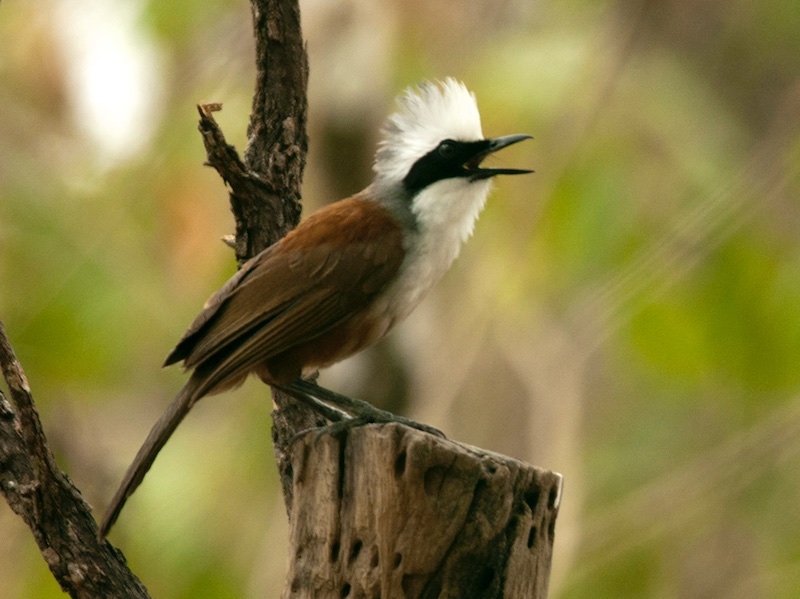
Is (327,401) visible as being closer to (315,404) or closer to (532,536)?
(315,404)

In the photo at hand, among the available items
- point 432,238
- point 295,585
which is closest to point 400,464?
point 295,585

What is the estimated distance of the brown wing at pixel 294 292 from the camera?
4188mm

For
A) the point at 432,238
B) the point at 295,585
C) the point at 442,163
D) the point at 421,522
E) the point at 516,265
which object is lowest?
the point at 295,585

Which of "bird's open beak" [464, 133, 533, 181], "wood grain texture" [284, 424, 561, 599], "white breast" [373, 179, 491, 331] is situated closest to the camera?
"wood grain texture" [284, 424, 561, 599]

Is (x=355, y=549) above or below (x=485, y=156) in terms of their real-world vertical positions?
below

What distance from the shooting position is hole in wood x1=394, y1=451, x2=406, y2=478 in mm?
3330

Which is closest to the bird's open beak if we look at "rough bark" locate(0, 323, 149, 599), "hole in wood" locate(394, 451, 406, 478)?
"hole in wood" locate(394, 451, 406, 478)

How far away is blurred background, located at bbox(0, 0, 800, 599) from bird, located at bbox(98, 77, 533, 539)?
1806 millimetres

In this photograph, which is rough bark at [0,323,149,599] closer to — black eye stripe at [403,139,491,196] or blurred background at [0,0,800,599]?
black eye stripe at [403,139,491,196]

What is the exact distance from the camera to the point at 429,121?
4.80 m

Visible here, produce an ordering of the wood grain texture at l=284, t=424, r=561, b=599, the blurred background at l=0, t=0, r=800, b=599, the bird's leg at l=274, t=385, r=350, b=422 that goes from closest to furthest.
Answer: the wood grain texture at l=284, t=424, r=561, b=599 → the bird's leg at l=274, t=385, r=350, b=422 → the blurred background at l=0, t=0, r=800, b=599

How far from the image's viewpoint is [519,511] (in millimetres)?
3428

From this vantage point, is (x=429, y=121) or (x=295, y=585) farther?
(x=429, y=121)

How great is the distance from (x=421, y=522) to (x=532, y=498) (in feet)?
1.18
